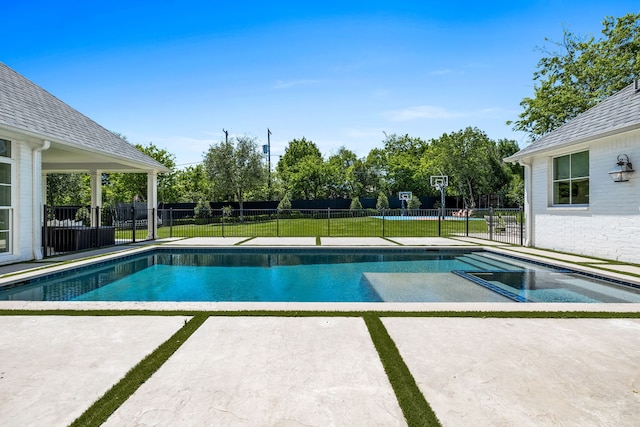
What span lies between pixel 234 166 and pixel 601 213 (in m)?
23.5

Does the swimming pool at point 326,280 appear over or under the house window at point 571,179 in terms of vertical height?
under

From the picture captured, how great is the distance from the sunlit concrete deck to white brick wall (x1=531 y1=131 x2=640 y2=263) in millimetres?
4696

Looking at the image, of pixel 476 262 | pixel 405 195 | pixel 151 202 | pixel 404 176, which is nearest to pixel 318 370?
pixel 476 262

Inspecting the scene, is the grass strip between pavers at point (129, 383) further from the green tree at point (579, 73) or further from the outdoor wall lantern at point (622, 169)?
the green tree at point (579, 73)

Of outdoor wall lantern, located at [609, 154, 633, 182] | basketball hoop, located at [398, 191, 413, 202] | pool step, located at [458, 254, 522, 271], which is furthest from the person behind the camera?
basketball hoop, located at [398, 191, 413, 202]

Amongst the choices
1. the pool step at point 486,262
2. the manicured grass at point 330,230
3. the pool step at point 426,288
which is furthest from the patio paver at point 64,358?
the manicured grass at point 330,230

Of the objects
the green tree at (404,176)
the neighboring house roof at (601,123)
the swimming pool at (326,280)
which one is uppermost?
the green tree at (404,176)

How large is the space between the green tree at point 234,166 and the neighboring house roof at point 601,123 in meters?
20.5

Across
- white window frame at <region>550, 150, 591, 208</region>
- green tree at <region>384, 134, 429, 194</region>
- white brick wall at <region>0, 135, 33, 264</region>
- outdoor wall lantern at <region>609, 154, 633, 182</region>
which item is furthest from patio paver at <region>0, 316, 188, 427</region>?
green tree at <region>384, 134, 429, 194</region>

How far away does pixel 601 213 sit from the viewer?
308 inches

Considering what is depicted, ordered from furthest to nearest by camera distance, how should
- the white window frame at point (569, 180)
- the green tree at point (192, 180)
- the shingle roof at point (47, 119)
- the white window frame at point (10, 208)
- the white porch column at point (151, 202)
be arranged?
the green tree at point (192, 180), the white porch column at point (151, 202), the white window frame at point (569, 180), the shingle roof at point (47, 119), the white window frame at point (10, 208)

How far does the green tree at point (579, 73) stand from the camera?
17.1 meters

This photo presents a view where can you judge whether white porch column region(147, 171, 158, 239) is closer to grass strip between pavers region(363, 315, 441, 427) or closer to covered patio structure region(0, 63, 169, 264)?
covered patio structure region(0, 63, 169, 264)

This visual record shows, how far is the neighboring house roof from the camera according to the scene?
715cm
